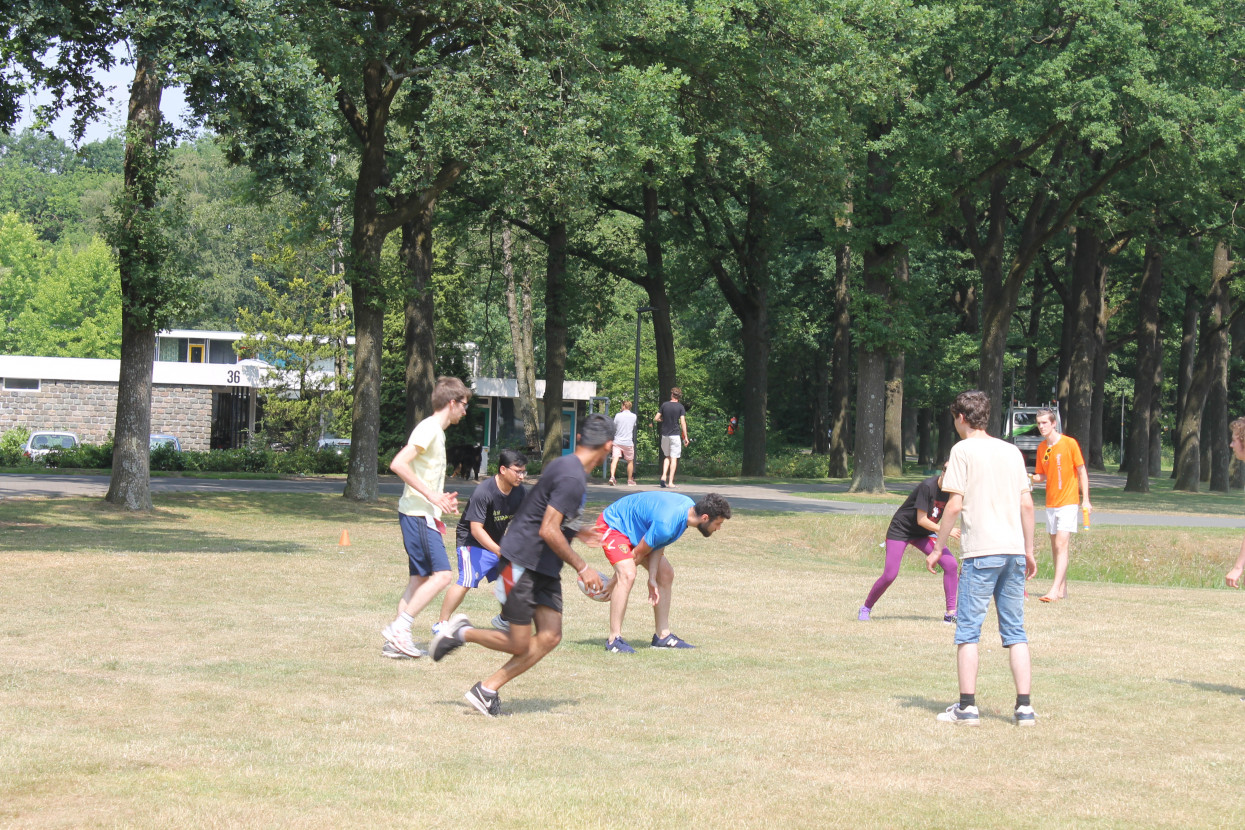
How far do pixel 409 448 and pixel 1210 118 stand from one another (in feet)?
83.9

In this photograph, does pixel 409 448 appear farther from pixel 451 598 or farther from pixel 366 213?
pixel 366 213

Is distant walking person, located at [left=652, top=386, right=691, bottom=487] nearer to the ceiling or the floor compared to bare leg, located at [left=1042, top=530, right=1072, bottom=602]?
nearer to the ceiling

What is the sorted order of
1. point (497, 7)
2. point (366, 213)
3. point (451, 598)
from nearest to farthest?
point (451, 598)
point (497, 7)
point (366, 213)

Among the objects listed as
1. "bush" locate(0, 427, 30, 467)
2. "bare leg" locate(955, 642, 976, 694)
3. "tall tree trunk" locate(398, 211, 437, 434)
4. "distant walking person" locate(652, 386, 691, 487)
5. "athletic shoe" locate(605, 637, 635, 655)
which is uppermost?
"tall tree trunk" locate(398, 211, 437, 434)

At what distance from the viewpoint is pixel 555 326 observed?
35.2 meters

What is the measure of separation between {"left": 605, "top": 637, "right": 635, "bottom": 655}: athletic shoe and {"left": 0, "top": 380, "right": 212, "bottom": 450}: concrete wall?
40.1m

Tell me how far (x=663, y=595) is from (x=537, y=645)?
2867 mm

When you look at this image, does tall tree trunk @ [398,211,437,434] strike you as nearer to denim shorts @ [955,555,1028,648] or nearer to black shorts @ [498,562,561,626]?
black shorts @ [498,562,561,626]

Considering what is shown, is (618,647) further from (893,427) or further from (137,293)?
(893,427)

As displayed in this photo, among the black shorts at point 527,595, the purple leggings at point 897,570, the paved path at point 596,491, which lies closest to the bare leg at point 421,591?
the black shorts at point 527,595

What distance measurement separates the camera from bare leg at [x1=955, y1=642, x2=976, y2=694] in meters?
7.75

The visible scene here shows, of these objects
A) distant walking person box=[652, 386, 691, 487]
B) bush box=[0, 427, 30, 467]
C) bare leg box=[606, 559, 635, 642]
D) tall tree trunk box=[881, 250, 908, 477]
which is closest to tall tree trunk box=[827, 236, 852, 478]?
tall tree trunk box=[881, 250, 908, 477]

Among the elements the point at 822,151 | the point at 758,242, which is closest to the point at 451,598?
the point at 822,151

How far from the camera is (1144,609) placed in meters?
14.2
